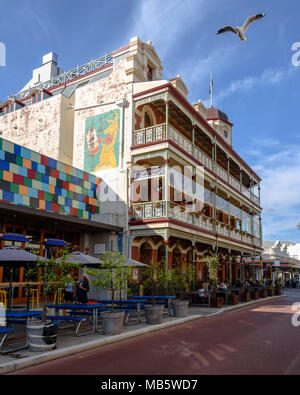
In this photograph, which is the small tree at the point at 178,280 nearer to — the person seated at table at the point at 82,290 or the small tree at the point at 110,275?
the person seated at table at the point at 82,290

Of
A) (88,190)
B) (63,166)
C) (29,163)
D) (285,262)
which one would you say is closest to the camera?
(29,163)

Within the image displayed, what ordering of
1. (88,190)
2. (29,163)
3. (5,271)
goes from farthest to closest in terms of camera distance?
(88,190) < (29,163) < (5,271)

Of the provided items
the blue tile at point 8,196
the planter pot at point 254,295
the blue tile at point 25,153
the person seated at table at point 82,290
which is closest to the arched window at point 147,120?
the blue tile at point 25,153

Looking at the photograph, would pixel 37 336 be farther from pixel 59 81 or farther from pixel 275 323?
pixel 59 81

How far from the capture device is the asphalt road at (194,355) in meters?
6.43

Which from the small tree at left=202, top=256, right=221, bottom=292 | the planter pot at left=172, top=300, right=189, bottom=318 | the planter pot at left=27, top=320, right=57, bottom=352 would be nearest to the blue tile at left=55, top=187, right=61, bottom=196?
the planter pot at left=172, top=300, right=189, bottom=318

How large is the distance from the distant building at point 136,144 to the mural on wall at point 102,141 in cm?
6

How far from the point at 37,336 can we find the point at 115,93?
53.5 feet

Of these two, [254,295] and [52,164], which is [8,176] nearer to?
[52,164]

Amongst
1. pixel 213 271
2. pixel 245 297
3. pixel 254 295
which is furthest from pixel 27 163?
pixel 254 295

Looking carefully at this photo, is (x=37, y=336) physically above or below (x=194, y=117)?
below

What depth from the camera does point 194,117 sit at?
73.3 feet

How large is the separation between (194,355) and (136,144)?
1387 cm

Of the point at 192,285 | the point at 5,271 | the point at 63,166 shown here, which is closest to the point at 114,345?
the point at 5,271
